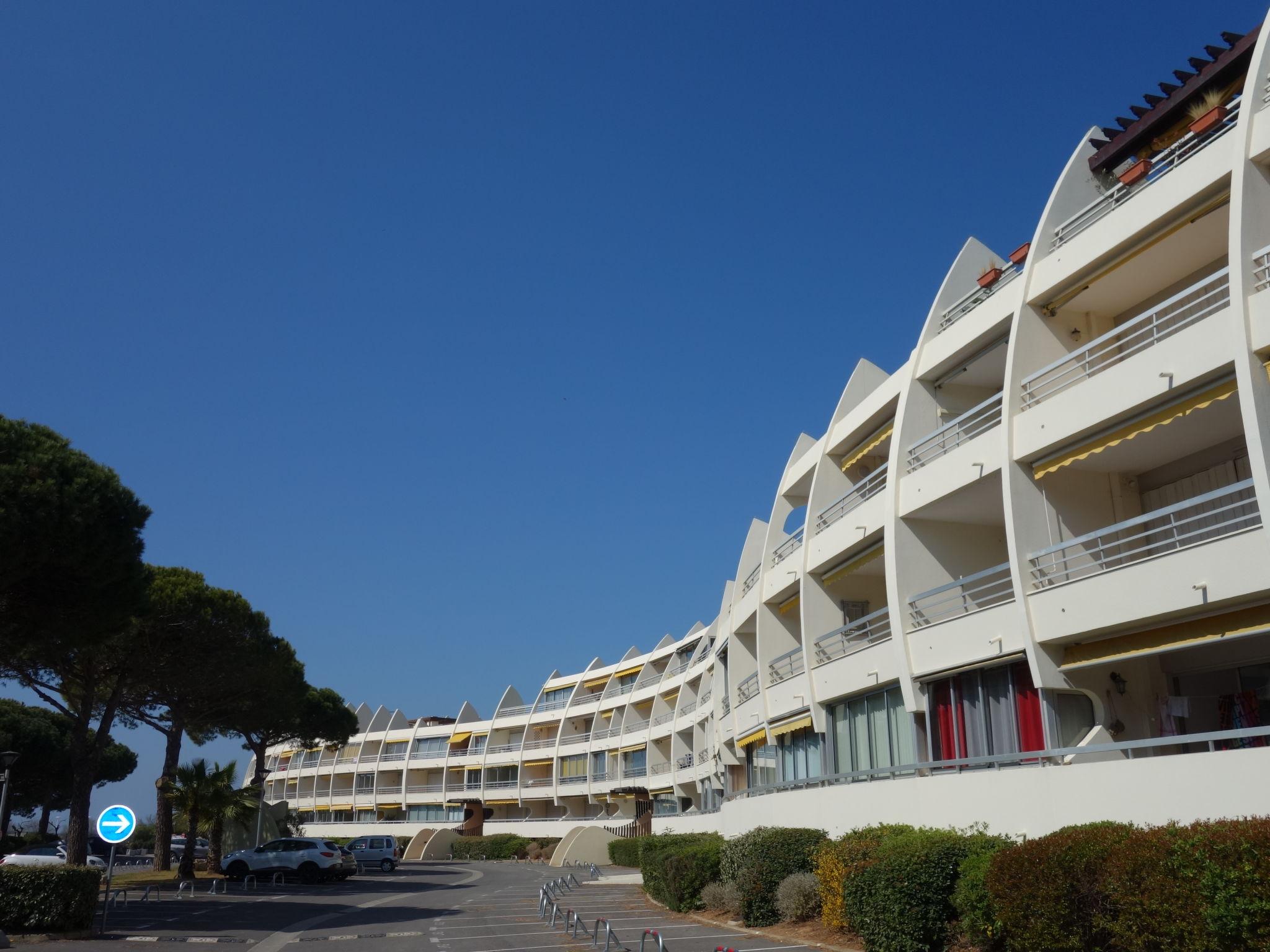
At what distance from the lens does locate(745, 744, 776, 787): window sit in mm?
31578

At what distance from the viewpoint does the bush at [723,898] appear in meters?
21.4

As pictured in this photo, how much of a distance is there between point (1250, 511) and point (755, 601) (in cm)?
1622

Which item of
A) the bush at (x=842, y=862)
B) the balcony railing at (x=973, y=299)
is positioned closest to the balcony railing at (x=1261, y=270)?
the balcony railing at (x=973, y=299)

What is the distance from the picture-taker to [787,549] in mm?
29703

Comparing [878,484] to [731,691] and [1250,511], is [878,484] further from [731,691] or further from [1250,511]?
[731,691]

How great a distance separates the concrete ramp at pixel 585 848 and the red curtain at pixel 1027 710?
129 ft

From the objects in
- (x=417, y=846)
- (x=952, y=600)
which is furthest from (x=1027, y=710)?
(x=417, y=846)

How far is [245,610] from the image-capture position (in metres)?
38.2

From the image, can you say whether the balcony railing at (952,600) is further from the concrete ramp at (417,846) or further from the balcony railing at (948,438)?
the concrete ramp at (417,846)

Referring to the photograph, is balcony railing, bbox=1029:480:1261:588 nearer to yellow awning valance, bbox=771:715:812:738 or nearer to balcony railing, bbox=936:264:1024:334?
balcony railing, bbox=936:264:1024:334

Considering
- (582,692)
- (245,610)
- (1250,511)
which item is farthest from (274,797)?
(1250,511)

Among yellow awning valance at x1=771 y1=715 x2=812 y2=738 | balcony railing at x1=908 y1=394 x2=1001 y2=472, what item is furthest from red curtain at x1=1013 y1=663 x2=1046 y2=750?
yellow awning valance at x1=771 y1=715 x2=812 y2=738

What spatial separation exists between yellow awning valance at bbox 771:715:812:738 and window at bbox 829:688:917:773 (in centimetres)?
89

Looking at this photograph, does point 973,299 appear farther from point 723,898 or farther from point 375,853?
point 375,853
